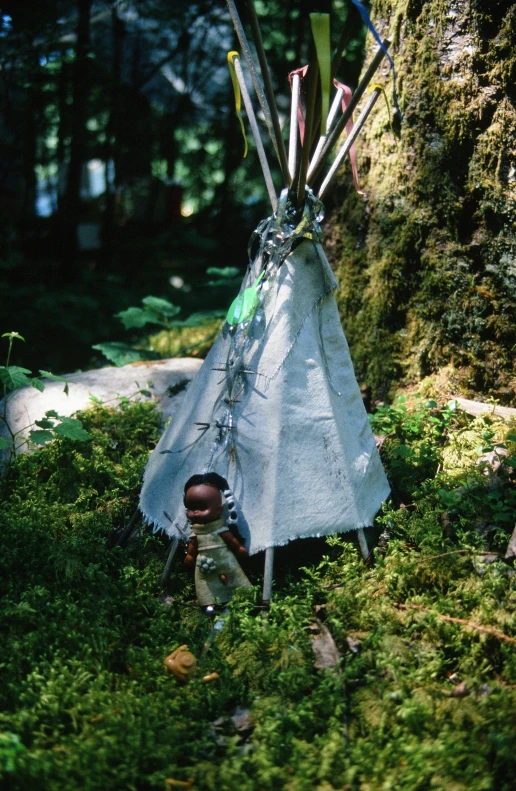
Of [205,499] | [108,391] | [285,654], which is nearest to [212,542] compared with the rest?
[205,499]


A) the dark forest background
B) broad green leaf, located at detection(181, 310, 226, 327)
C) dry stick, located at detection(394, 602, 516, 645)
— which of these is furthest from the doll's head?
the dark forest background

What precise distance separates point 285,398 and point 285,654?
1108 millimetres

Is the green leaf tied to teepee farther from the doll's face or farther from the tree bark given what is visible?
the tree bark

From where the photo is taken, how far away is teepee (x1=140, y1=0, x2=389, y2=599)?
2.93 m

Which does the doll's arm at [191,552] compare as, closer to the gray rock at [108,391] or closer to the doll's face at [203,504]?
the doll's face at [203,504]

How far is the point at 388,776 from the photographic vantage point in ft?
6.60

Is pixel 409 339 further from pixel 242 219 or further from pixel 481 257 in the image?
pixel 242 219

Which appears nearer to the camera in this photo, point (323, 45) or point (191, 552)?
point (323, 45)

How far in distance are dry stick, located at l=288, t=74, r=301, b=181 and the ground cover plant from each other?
5.42ft

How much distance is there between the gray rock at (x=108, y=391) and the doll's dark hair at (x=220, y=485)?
1.68m

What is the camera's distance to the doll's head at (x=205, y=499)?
282cm

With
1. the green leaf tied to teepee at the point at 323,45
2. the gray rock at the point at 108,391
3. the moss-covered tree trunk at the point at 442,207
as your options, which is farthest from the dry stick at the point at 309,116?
the gray rock at the point at 108,391

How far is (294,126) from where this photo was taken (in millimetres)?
3197

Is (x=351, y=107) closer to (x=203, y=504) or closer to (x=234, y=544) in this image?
(x=203, y=504)
